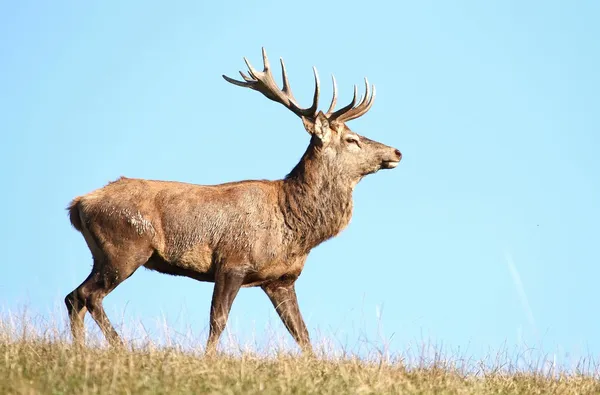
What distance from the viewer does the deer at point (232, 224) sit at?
9586 mm

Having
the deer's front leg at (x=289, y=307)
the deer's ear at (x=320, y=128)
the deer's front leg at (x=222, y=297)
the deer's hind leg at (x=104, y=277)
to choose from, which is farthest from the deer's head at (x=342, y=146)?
the deer's hind leg at (x=104, y=277)

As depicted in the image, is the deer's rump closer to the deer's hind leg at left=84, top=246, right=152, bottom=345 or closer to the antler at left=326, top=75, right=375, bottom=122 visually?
the deer's hind leg at left=84, top=246, right=152, bottom=345

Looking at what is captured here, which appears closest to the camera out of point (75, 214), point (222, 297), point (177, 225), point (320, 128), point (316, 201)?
point (222, 297)

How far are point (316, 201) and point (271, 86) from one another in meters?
A: 1.52

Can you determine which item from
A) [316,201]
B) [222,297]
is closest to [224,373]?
[222,297]

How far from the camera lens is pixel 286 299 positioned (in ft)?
33.2

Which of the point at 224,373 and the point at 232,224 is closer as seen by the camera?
the point at 224,373

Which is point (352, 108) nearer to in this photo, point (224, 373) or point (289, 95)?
point (289, 95)

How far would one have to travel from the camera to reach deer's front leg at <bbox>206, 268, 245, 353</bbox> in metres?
9.35

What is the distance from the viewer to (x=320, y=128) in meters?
10.4

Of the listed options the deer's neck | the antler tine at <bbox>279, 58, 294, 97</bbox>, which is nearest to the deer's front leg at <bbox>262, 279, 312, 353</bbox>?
the deer's neck

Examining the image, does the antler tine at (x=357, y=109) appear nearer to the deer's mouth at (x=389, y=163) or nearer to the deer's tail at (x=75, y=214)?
the deer's mouth at (x=389, y=163)

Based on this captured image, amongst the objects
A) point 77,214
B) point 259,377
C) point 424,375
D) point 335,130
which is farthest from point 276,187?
point 259,377

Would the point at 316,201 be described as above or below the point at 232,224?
above
